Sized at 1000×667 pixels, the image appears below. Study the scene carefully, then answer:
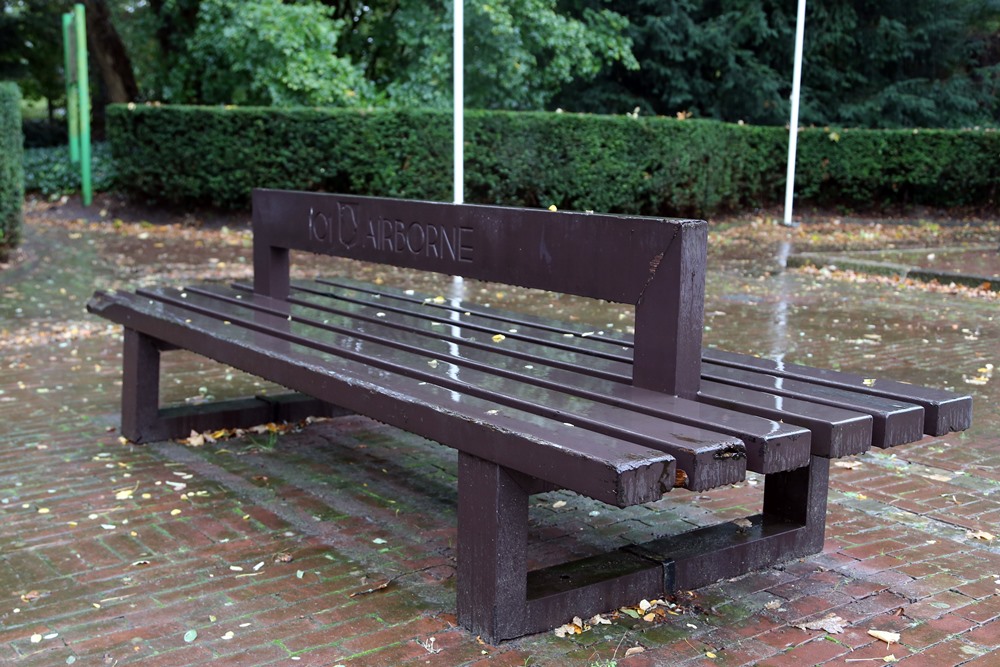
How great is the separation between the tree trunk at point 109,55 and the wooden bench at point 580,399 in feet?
58.5

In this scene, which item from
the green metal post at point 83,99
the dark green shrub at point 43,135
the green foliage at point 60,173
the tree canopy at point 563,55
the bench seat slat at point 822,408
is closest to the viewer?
the bench seat slat at point 822,408

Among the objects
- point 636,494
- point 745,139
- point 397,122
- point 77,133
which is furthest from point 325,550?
point 745,139

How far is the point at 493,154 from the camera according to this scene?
1571cm

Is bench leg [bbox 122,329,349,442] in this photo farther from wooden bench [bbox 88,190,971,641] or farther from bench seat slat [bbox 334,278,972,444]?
bench seat slat [bbox 334,278,972,444]

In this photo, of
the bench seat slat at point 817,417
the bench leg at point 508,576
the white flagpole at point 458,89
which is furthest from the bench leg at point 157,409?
the white flagpole at point 458,89

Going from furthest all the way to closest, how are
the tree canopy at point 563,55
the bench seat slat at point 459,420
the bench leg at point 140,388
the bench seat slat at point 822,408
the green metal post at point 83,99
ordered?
the tree canopy at point 563,55, the green metal post at point 83,99, the bench leg at point 140,388, the bench seat slat at point 822,408, the bench seat slat at point 459,420

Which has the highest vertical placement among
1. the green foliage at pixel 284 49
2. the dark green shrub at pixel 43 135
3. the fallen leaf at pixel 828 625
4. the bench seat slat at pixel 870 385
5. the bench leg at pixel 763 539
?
the green foliage at pixel 284 49

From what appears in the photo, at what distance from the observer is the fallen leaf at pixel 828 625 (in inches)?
116

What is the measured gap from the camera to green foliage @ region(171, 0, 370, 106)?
53.2 ft

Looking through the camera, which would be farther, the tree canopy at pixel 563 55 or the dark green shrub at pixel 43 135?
the dark green shrub at pixel 43 135

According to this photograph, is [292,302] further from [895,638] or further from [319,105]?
[319,105]

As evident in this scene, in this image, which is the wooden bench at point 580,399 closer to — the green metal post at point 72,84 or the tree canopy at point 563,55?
the tree canopy at point 563,55

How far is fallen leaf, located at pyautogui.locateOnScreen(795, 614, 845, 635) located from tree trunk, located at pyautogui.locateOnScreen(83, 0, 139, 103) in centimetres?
2003

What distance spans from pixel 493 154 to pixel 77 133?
21.3ft
